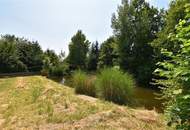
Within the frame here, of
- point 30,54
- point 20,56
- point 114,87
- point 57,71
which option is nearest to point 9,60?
point 57,71

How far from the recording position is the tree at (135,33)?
30219mm

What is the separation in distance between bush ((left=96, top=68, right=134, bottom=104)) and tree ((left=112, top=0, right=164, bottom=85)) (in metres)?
18.6

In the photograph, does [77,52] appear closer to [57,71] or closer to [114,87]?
[57,71]

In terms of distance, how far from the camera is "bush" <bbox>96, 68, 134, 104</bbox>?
10219 millimetres

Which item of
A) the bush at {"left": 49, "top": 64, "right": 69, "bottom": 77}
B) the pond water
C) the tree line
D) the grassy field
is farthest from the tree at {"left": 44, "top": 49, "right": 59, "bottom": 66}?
the grassy field

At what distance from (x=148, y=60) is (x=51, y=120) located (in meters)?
22.7

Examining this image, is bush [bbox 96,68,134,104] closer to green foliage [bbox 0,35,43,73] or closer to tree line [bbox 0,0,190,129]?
tree line [bbox 0,0,190,129]

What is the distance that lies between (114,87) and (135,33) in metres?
21.2

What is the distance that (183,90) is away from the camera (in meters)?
3.26

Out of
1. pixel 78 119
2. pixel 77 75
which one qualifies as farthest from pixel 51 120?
pixel 77 75

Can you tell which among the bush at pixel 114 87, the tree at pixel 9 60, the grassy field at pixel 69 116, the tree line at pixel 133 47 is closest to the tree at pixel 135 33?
the tree line at pixel 133 47

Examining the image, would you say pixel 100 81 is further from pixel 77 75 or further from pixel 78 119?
pixel 78 119

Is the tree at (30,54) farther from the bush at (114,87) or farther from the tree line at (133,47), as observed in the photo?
the bush at (114,87)

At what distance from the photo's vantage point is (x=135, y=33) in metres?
30.9
